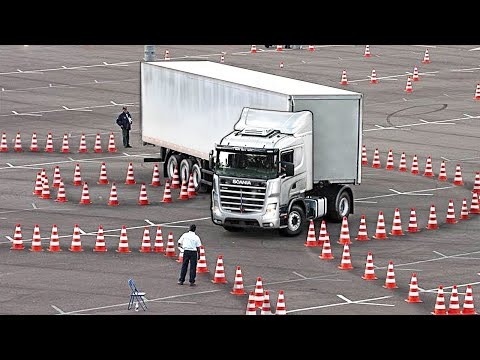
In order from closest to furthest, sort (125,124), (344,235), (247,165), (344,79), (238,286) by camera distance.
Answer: (238,286)
(344,235)
(247,165)
(125,124)
(344,79)

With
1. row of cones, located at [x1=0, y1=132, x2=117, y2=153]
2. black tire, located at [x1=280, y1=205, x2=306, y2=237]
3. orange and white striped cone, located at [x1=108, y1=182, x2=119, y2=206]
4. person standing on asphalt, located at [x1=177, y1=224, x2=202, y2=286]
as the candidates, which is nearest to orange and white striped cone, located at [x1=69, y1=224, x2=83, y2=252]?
person standing on asphalt, located at [x1=177, y1=224, x2=202, y2=286]

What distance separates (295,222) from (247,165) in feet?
6.09

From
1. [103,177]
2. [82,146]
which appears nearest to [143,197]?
[103,177]

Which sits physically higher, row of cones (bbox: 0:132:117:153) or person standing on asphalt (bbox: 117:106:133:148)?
person standing on asphalt (bbox: 117:106:133:148)

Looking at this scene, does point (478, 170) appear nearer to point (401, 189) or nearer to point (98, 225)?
point (401, 189)

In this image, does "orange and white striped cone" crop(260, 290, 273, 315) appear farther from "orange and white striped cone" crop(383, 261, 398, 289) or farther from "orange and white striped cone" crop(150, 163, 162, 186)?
"orange and white striped cone" crop(150, 163, 162, 186)

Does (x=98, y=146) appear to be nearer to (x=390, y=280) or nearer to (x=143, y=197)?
(x=143, y=197)

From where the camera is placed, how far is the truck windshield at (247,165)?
121 ft

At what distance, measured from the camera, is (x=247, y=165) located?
122 feet

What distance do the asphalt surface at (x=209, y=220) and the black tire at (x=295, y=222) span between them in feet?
1.35

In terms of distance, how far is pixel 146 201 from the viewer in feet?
136

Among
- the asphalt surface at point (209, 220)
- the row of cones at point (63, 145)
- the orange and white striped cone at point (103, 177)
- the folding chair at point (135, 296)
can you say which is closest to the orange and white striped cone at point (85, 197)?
the asphalt surface at point (209, 220)

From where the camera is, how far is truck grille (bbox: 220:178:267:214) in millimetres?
36906

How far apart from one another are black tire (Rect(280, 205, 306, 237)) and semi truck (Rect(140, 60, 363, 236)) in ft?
0.08
